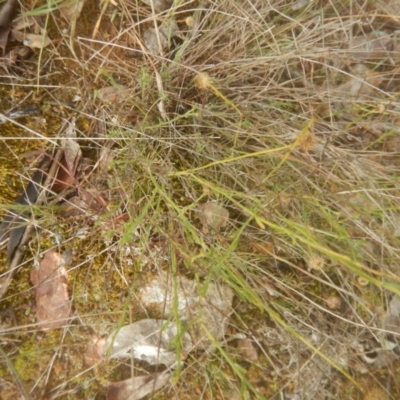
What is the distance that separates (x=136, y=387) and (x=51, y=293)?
0.28 m

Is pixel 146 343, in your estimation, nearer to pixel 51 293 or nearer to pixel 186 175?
pixel 51 293

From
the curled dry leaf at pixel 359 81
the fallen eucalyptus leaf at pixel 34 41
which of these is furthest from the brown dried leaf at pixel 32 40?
the curled dry leaf at pixel 359 81

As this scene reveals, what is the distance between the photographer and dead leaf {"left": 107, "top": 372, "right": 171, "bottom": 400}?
919 millimetres

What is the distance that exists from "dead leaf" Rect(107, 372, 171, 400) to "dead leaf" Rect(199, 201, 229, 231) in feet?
1.18

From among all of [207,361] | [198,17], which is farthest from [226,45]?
[207,361]

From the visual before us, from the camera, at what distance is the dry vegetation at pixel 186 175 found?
89 centimetres

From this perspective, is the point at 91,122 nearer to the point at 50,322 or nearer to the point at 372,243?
the point at 50,322

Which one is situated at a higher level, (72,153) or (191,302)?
(72,153)

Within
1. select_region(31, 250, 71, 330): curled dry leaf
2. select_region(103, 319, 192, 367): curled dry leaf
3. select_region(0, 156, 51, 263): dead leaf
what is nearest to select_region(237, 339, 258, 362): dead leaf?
select_region(103, 319, 192, 367): curled dry leaf

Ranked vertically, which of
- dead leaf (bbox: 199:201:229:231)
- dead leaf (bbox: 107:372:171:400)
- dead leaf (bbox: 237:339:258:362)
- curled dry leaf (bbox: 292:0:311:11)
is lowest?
dead leaf (bbox: 237:339:258:362)

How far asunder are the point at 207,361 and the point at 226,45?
731mm

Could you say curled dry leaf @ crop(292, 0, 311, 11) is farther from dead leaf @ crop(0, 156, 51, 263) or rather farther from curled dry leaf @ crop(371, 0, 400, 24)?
dead leaf @ crop(0, 156, 51, 263)

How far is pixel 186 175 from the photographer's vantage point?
36.0 inches

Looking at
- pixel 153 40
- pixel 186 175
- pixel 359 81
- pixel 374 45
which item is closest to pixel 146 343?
pixel 186 175
